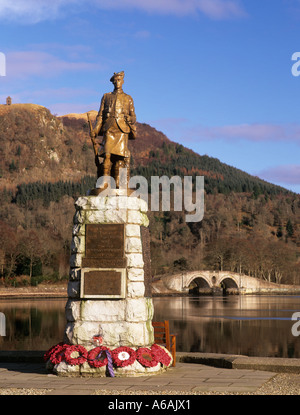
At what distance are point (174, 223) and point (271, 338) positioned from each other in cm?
11717

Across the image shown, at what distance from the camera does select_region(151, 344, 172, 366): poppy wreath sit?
13.3 meters

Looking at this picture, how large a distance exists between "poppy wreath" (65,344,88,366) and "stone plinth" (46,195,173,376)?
91 mm

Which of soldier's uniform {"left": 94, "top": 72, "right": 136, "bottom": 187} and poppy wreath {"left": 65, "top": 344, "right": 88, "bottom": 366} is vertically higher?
soldier's uniform {"left": 94, "top": 72, "right": 136, "bottom": 187}

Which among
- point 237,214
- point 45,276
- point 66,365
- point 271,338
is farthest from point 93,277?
point 237,214

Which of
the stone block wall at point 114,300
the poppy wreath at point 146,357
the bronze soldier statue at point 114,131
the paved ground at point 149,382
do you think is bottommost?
the paved ground at point 149,382

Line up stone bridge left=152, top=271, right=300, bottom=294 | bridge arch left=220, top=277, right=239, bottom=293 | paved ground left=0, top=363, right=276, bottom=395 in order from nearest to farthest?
paved ground left=0, top=363, right=276, bottom=395 → stone bridge left=152, top=271, right=300, bottom=294 → bridge arch left=220, top=277, right=239, bottom=293

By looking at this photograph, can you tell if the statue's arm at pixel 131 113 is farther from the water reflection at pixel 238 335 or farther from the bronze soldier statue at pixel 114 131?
the water reflection at pixel 238 335

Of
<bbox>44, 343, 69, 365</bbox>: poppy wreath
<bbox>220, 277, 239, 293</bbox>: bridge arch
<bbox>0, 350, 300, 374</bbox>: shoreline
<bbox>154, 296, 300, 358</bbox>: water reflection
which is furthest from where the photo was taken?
<bbox>220, 277, 239, 293</bbox>: bridge arch

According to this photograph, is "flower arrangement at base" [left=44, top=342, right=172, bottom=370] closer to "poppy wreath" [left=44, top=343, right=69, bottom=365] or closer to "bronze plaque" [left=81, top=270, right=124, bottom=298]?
"poppy wreath" [left=44, top=343, right=69, bottom=365]

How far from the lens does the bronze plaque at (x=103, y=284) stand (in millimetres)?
13344

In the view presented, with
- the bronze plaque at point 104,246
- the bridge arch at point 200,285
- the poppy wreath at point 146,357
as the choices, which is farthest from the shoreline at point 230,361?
the bridge arch at point 200,285

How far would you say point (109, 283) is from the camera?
13.4 m

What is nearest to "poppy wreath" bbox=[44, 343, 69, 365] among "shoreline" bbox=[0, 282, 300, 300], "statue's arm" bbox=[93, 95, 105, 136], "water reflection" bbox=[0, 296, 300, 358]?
"statue's arm" bbox=[93, 95, 105, 136]

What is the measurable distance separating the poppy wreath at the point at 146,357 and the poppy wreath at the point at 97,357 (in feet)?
2.28
